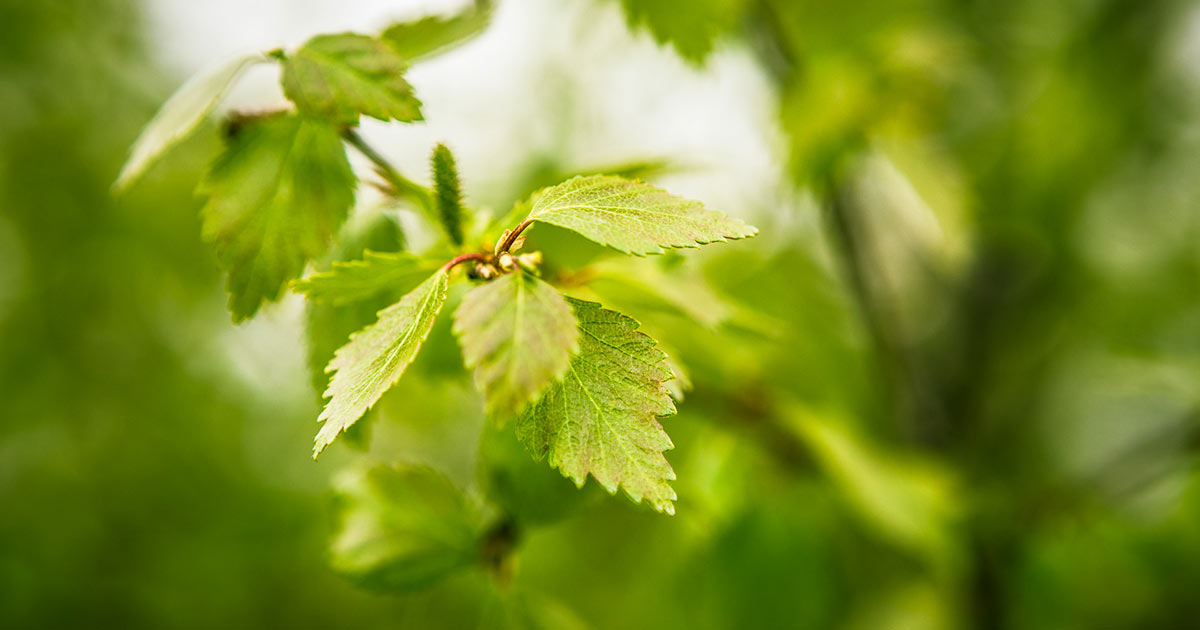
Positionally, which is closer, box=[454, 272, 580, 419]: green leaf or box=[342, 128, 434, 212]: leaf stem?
box=[454, 272, 580, 419]: green leaf

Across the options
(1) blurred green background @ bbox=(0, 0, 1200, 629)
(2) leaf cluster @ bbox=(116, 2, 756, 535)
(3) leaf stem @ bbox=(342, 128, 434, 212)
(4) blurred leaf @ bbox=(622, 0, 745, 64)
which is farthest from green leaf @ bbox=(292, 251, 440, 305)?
(1) blurred green background @ bbox=(0, 0, 1200, 629)

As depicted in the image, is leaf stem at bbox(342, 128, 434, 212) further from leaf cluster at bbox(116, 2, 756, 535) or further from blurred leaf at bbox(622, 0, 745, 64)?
blurred leaf at bbox(622, 0, 745, 64)

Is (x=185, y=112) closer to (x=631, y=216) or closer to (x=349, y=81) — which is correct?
(x=349, y=81)

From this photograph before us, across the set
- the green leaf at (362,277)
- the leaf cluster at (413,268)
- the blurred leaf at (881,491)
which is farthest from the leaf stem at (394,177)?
the blurred leaf at (881,491)

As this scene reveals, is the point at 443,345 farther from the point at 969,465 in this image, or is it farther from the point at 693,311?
the point at 969,465

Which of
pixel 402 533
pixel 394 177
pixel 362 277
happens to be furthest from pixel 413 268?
pixel 402 533
